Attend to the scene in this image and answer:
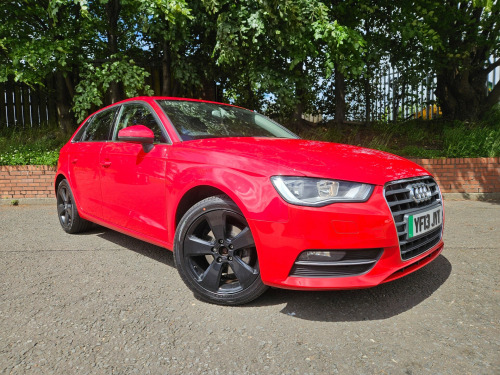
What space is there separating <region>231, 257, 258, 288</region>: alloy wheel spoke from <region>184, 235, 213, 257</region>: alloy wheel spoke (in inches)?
8.6

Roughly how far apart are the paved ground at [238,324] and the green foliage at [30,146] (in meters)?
4.90

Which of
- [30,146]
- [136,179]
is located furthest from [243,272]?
[30,146]

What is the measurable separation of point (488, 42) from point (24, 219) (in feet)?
32.6

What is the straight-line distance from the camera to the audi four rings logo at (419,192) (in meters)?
2.56

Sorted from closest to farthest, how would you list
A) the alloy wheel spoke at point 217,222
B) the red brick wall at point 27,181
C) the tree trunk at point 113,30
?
the alloy wheel spoke at point 217,222 < the red brick wall at point 27,181 < the tree trunk at point 113,30

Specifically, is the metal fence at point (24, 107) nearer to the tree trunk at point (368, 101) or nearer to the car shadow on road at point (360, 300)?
the tree trunk at point (368, 101)

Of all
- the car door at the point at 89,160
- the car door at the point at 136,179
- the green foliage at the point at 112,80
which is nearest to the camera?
the car door at the point at 136,179

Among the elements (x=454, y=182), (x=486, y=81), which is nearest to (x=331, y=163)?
(x=454, y=182)

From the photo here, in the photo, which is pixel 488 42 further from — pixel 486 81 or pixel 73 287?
pixel 73 287

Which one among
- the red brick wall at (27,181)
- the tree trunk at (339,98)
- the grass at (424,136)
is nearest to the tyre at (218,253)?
the red brick wall at (27,181)

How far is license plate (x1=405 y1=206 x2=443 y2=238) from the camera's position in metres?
2.46

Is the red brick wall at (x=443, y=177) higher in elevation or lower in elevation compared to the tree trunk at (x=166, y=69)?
lower

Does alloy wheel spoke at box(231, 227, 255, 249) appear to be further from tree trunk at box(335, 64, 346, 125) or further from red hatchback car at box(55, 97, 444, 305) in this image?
tree trunk at box(335, 64, 346, 125)

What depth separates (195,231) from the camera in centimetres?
279
